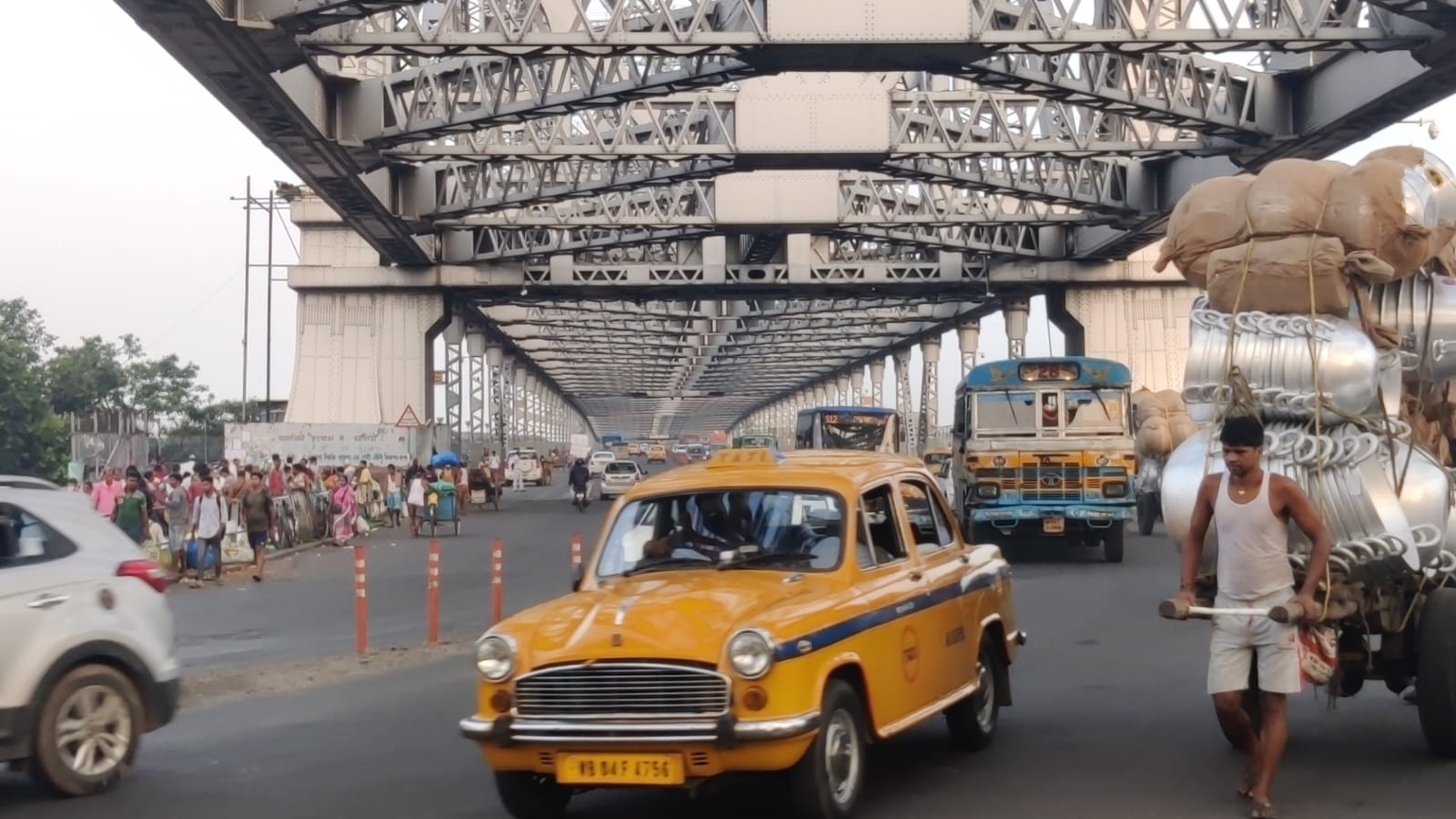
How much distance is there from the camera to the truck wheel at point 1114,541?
24.9 metres

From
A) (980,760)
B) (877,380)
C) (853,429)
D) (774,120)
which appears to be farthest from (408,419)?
(877,380)

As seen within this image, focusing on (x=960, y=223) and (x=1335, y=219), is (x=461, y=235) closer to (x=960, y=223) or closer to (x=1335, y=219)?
(x=960, y=223)

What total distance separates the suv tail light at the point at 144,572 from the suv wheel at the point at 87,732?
1.75ft

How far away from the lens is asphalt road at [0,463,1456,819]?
8258 mm

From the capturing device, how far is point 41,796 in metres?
9.06

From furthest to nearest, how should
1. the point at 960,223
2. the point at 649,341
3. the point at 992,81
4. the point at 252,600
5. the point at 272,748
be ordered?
the point at 649,341 < the point at 960,223 < the point at 992,81 < the point at 252,600 < the point at 272,748

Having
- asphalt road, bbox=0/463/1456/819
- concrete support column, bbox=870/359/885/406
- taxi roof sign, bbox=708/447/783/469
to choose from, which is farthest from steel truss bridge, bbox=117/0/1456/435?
concrete support column, bbox=870/359/885/406

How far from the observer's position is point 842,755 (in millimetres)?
7590

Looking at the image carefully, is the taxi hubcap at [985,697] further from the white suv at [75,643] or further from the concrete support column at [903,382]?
the concrete support column at [903,382]

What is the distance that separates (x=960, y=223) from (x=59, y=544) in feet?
105

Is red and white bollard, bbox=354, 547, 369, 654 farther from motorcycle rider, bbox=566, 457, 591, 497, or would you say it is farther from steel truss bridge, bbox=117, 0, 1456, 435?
motorcycle rider, bbox=566, 457, 591, 497

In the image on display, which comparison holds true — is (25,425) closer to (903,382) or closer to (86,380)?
(86,380)

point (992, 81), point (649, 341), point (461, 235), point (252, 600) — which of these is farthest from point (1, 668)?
point (649, 341)

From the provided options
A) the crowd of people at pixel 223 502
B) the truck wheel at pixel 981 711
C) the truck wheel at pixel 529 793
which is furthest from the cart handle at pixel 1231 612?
the crowd of people at pixel 223 502
